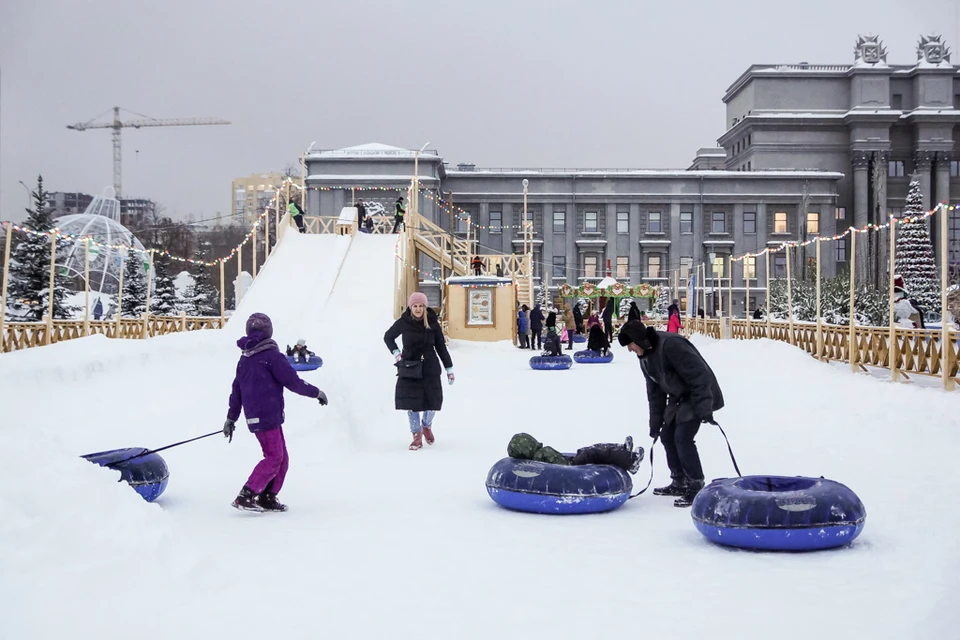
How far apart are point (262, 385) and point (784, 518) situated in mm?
3968

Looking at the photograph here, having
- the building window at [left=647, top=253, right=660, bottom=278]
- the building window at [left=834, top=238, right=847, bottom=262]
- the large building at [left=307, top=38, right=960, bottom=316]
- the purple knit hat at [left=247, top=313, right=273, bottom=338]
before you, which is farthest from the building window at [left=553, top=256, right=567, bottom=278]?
the purple knit hat at [left=247, top=313, right=273, bottom=338]

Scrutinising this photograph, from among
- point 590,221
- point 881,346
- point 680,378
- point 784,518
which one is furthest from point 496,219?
point 784,518

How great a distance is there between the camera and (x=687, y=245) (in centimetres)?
7262

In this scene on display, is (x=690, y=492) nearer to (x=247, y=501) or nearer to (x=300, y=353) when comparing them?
(x=247, y=501)

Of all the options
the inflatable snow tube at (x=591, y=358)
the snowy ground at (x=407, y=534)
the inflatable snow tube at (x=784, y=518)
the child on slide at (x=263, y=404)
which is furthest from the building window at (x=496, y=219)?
the inflatable snow tube at (x=784, y=518)

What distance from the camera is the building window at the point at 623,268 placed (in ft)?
238

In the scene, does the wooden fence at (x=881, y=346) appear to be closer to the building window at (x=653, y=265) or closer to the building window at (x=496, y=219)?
the building window at (x=653, y=265)

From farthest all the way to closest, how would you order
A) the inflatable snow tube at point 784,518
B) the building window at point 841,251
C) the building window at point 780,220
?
the building window at point 841,251 → the building window at point 780,220 → the inflatable snow tube at point 784,518

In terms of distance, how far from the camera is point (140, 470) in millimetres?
7223

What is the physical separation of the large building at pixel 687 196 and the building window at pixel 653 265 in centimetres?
10

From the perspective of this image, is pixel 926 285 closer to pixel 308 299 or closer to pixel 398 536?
pixel 308 299

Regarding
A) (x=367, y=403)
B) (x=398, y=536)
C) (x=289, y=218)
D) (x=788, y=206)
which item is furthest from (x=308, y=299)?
(x=788, y=206)

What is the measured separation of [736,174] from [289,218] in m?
48.2

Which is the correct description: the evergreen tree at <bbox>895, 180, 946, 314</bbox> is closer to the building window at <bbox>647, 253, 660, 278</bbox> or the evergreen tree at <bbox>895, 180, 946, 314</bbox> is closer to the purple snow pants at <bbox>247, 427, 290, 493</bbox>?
the building window at <bbox>647, 253, 660, 278</bbox>
